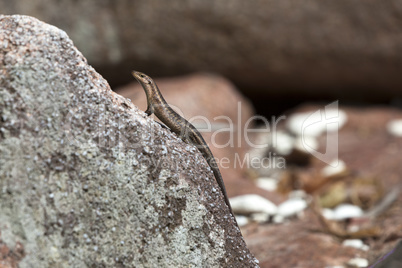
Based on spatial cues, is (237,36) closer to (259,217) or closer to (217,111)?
(217,111)

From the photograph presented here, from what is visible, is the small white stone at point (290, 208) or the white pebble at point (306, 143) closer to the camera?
the small white stone at point (290, 208)

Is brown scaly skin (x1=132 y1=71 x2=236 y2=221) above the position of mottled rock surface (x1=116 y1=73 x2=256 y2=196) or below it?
below

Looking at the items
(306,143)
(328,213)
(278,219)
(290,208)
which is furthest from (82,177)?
(306,143)

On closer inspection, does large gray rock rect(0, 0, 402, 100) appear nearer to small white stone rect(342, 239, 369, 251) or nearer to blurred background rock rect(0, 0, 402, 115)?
blurred background rock rect(0, 0, 402, 115)

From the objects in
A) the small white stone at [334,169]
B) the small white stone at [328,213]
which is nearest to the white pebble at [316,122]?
the small white stone at [334,169]

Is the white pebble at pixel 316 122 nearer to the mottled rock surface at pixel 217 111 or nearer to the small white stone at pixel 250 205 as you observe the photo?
the mottled rock surface at pixel 217 111

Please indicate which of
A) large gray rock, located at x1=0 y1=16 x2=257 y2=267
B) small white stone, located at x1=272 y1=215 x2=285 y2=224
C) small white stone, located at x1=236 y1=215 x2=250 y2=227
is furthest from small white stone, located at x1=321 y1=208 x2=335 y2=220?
large gray rock, located at x1=0 y1=16 x2=257 y2=267
